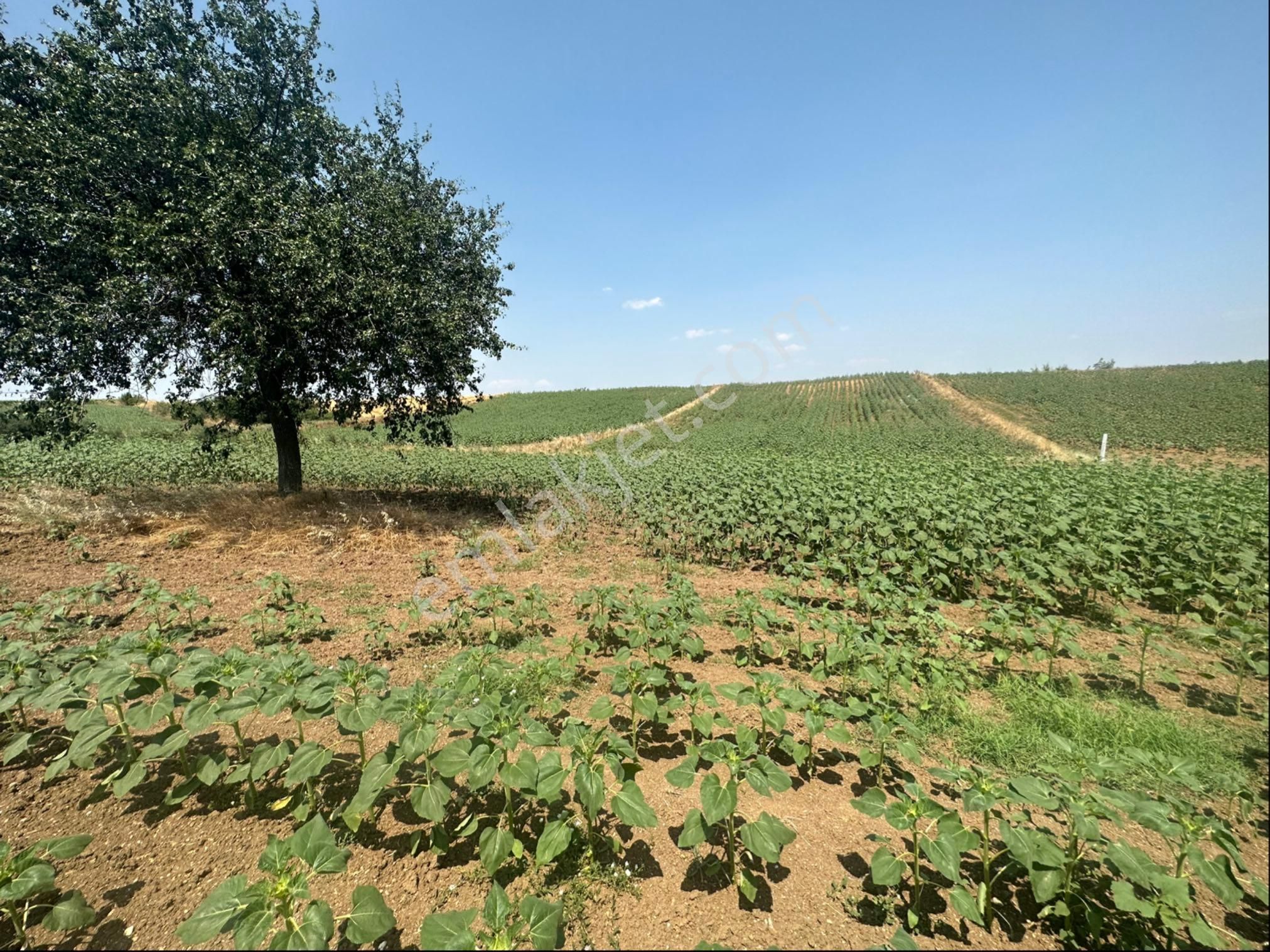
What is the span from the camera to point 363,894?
6.32 feet

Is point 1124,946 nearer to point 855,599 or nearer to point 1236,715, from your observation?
point 1236,715

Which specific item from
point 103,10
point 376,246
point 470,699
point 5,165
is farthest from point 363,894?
point 103,10

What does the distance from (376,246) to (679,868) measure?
11.8 metres

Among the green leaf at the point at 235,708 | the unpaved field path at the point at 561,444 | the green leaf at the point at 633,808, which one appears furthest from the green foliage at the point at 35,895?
the unpaved field path at the point at 561,444

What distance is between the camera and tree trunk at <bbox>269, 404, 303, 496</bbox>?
37.7 ft

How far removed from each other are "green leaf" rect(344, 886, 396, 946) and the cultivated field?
0.05 ft

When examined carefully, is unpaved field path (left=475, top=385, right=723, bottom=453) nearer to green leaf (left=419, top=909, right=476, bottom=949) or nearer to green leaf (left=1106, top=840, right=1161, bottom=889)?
green leaf (left=419, top=909, right=476, bottom=949)

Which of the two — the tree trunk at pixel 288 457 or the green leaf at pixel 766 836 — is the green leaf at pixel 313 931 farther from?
the tree trunk at pixel 288 457

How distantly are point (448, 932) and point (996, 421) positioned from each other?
48068mm

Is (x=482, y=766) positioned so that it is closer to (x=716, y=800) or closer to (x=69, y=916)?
(x=716, y=800)

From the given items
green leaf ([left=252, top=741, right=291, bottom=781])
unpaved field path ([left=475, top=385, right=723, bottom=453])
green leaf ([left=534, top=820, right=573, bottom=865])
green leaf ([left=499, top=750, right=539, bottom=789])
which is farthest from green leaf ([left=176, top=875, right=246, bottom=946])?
unpaved field path ([left=475, top=385, right=723, bottom=453])

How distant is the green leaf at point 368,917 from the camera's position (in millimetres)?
1818

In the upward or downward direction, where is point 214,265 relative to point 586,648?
upward

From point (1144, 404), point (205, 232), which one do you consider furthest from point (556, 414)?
point (1144, 404)
